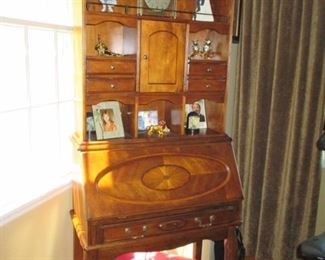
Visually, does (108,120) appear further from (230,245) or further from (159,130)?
(230,245)

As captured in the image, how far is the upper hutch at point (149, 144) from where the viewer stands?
5.40 feet

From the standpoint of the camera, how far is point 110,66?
5.66ft

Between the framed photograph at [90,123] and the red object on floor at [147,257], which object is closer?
the framed photograph at [90,123]

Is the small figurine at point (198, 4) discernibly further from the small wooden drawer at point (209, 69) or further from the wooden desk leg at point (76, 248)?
the wooden desk leg at point (76, 248)

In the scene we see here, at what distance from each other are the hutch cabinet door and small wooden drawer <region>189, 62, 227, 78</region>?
8 centimetres

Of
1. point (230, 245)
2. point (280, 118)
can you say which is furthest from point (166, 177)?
point (280, 118)

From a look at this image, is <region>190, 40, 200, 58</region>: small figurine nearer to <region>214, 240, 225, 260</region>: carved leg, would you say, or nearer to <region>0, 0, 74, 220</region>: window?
<region>0, 0, 74, 220</region>: window

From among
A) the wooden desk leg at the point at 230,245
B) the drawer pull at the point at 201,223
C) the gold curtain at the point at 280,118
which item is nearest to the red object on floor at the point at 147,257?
the wooden desk leg at the point at 230,245

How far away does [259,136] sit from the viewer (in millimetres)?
2484

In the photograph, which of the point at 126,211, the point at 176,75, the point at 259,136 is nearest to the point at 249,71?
the point at 259,136

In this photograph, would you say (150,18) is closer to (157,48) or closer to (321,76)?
(157,48)

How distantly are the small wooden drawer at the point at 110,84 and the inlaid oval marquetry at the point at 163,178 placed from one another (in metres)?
0.36

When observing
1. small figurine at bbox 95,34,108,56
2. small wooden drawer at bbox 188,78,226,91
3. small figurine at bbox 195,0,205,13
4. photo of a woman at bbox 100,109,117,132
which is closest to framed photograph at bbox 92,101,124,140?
photo of a woman at bbox 100,109,117,132

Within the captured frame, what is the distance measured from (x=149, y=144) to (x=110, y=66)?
43 centimetres
